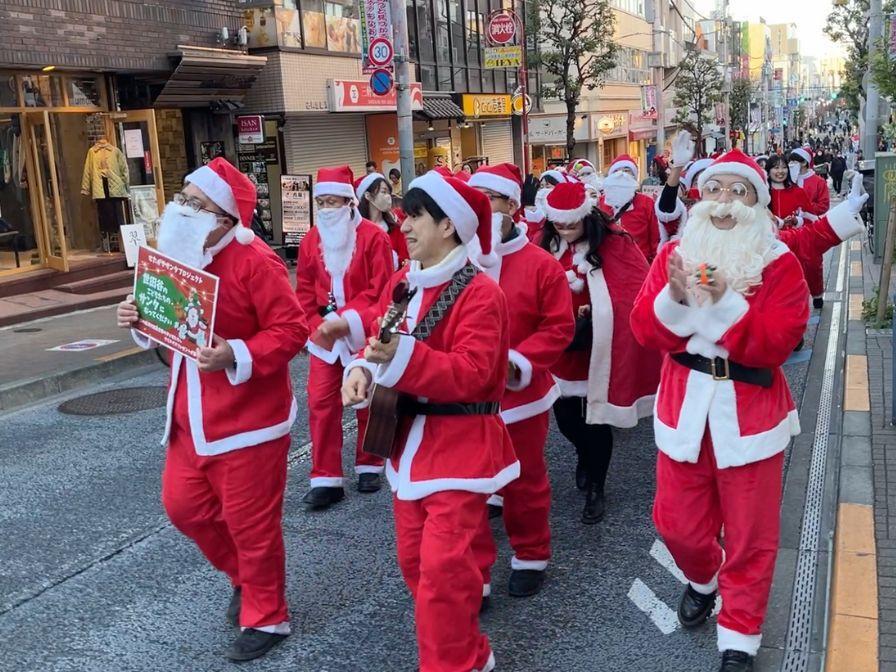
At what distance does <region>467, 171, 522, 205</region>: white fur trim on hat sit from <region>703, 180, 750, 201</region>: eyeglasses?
3.82 ft

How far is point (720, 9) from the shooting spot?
229ft

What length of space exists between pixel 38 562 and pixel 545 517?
2604mm

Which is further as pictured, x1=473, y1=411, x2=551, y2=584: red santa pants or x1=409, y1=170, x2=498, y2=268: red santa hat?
x1=473, y1=411, x2=551, y2=584: red santa pants

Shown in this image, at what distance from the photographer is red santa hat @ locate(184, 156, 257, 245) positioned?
141 inches

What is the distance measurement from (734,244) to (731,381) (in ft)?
1.61

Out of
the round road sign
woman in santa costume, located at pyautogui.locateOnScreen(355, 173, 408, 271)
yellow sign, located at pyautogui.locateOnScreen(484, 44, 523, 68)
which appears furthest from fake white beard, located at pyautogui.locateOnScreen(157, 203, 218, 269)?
yellow sign, located at pyautogui.locateOnScreen(484, 44, 523, 68)

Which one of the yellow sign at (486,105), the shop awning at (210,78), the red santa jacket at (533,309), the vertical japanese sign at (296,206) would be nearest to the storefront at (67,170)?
the shop awning at (210,78)

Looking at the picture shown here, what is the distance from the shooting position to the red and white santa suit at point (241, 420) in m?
3.55

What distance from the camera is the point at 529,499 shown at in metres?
4.10

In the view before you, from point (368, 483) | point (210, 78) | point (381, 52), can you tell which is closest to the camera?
point (368, 483)

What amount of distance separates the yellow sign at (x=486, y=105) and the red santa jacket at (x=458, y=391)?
2437cm

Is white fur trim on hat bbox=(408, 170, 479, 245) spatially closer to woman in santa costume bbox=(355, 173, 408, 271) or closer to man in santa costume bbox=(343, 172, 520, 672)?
man in santa costume bbox=(343, 172, 520, 672)

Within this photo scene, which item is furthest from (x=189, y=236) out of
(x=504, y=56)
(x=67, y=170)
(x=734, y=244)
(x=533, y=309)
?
(x=504, y=56)

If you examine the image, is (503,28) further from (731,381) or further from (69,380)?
(731,381)
